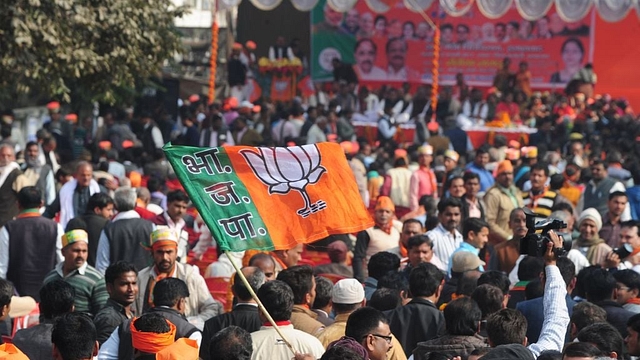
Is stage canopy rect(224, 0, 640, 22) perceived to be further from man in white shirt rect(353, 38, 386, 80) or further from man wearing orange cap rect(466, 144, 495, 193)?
man wearing orange cap rect(466, 144, 495, 193)

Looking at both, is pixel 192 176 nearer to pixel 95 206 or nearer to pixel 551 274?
pixel 551 274

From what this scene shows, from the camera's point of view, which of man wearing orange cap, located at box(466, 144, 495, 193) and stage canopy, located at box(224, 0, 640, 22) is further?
stage canopy, located at box(224, 0, 640, 22)

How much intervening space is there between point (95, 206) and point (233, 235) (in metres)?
4.45

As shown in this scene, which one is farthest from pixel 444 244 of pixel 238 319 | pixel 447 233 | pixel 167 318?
pixel 167 318

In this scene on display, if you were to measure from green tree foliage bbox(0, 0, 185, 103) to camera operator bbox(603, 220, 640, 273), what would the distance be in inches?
257

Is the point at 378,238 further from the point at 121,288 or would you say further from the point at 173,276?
the point at 121,288

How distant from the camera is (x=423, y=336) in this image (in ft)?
24.8

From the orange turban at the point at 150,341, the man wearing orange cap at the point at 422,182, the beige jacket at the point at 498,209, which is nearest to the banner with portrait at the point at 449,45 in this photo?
the man wearing orange cap at the point at 422,182

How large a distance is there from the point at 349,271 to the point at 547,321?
3957 millimetres

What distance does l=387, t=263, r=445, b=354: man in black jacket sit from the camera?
24.9 ft

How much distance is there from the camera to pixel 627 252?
32.0 feet

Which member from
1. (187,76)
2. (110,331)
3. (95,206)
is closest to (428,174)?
(95,206)

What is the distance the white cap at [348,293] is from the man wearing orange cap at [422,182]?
732 cm

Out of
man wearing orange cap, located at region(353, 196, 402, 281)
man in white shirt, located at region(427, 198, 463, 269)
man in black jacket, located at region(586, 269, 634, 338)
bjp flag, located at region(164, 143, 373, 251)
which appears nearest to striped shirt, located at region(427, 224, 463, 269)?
man in white shirt, located at region(427, 198, 463, 269)
